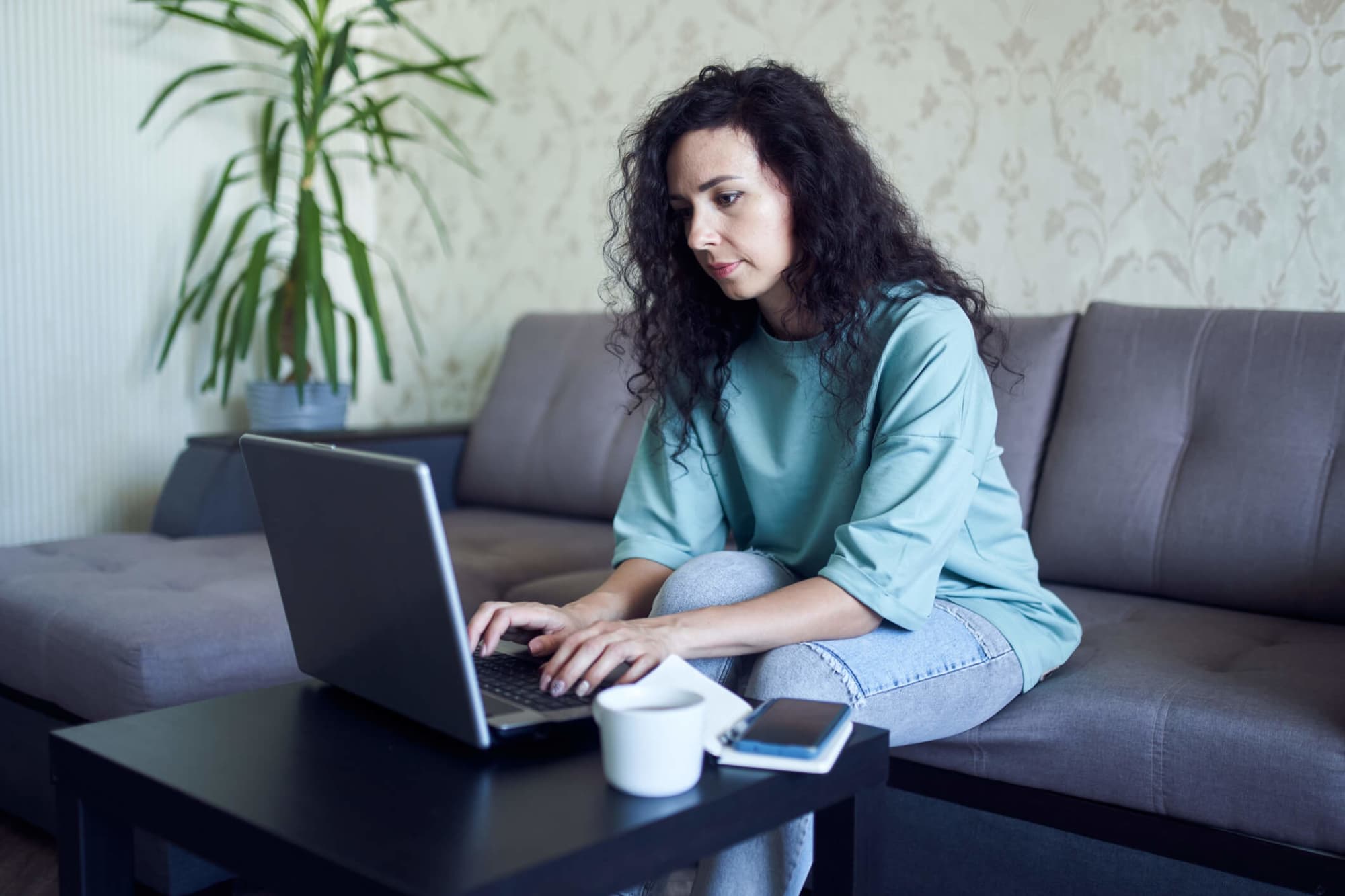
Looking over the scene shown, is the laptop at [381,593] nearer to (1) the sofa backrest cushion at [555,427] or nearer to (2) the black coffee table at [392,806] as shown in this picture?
(2) the black coffee table at [392,806]

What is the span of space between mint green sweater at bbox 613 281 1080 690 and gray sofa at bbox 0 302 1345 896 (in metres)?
0.15

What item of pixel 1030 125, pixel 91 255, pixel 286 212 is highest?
pixel 1030 125

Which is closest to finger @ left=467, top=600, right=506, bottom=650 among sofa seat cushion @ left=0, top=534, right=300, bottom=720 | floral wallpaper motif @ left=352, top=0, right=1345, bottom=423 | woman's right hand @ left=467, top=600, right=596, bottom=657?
woman's right hand @ left=467, top=600, right=596, bottom=657

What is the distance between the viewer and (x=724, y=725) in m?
0.91

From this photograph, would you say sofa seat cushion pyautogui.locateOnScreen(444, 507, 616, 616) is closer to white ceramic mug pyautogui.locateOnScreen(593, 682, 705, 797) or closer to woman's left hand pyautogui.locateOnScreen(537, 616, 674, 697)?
woman's left hand pyautogui.locateOnScreen(537, 616, 674, 697)

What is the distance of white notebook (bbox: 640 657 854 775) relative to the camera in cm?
85

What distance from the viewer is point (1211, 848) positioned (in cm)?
122

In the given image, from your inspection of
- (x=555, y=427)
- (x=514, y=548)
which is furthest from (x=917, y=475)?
(x=555, y=427)

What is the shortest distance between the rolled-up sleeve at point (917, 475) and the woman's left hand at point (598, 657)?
24cm

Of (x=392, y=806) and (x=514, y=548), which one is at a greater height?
(x=392, y=806)

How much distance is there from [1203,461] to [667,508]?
79 centimetres

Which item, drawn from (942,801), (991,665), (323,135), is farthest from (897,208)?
(323,135)

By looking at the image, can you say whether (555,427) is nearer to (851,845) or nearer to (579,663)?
(579,663)

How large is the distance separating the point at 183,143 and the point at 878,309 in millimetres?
2176
